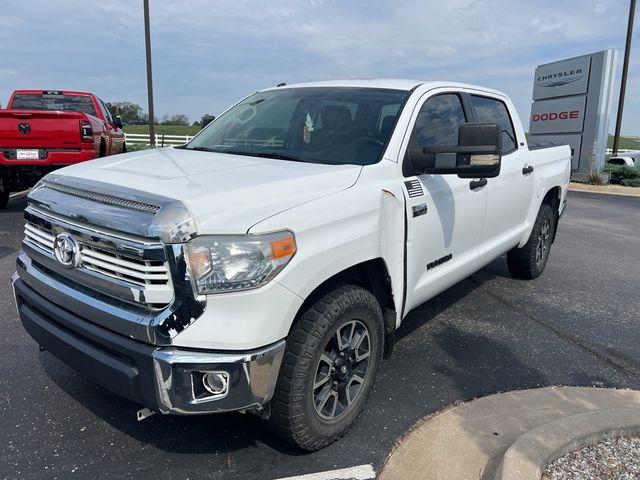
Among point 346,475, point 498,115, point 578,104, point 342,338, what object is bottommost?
point 346,475

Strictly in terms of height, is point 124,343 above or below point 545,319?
above

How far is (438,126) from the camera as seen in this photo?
12.8ft

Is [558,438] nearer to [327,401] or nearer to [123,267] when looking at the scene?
[327,401]

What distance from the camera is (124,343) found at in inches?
92.3

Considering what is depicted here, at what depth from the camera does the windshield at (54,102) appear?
35.7ft

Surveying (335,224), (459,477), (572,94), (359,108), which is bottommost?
(459,477)

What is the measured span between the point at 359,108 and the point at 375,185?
89cm

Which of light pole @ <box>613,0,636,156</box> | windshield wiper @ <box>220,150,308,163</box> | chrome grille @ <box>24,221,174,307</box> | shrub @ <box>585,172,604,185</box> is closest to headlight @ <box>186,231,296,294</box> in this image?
chrome grille @ <box>24,221,174,307</box>

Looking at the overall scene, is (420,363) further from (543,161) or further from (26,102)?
(26,102)

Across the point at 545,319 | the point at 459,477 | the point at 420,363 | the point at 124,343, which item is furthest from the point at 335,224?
the point at 545,319

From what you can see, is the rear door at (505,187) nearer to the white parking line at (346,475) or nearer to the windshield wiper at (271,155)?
the windshield wiper at (271,155)

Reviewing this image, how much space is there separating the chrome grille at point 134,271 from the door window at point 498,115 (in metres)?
3.16

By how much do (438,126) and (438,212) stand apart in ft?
2.32

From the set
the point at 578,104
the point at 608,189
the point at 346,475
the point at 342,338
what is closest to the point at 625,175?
the point at 608,189
